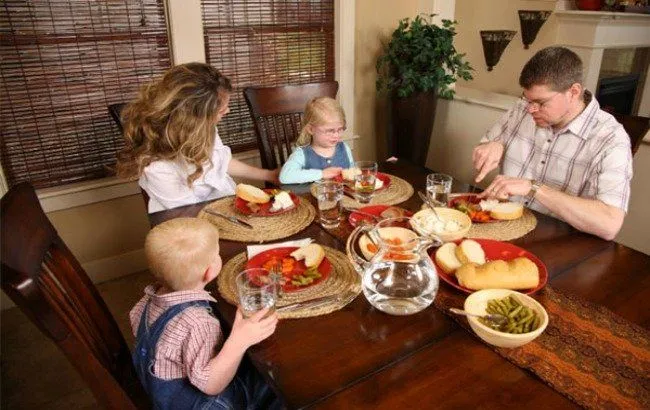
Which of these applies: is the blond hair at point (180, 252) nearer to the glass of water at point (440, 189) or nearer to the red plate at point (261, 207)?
the red plate at point (261, 207)

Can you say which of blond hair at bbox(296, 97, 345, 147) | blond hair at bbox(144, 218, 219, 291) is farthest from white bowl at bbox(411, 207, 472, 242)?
blond hair at bbox(296, 97, 345, 147)

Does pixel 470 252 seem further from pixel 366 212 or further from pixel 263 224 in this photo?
pixel 263 224

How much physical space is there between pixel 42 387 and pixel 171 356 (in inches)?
51.1

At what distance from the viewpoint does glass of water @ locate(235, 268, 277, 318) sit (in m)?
1.01

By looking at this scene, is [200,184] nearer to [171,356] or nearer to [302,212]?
[302,212]

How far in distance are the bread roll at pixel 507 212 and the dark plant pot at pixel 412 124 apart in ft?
5.05

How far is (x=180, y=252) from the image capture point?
3.27 feet

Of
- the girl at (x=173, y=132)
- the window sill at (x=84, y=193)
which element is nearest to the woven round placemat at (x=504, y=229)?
the girl at (x=173, y=132)

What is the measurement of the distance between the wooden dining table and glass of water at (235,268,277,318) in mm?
49

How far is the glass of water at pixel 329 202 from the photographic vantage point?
1.40m

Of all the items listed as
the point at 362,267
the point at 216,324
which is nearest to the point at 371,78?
the point at 362,267

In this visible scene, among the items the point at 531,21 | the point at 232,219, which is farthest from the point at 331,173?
the point at 531,21

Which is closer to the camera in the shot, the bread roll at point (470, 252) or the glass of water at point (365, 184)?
the bread roll at point (470, 252)

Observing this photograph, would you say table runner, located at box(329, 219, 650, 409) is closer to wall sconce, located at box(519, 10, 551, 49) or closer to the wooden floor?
the wooden floor
